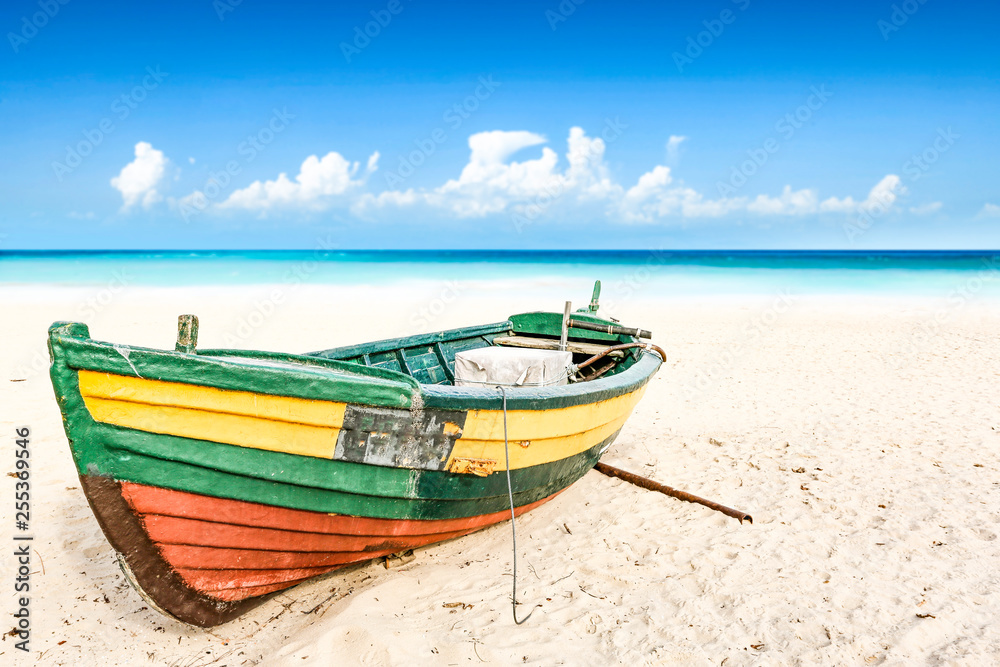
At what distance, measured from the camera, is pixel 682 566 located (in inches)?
150

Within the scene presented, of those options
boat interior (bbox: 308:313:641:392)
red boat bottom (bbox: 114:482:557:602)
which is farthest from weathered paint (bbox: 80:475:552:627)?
boat interior (bbox: 308:313:641:392)

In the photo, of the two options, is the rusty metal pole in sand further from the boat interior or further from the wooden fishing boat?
the wooden fishing boat

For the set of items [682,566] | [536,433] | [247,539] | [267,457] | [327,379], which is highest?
[327,379]

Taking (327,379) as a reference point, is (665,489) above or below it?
below

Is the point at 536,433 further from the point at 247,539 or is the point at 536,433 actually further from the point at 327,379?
the point at 247,539

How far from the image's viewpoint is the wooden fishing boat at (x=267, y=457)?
247 cm

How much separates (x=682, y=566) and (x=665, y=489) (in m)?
1.16

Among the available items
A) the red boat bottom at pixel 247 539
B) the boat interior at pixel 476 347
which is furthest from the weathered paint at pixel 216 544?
the boat interior at pixel 476 347

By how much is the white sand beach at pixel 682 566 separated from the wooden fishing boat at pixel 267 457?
1.27 feet

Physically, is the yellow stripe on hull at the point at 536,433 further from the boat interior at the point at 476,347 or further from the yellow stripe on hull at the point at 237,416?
the boat interior at the point at 476,347

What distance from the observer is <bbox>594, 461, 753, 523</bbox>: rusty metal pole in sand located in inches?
177

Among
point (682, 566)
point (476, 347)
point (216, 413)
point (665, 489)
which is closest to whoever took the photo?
point (216, 413)

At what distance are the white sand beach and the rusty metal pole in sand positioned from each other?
0.08 m

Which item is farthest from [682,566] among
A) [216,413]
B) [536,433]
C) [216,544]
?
[216,413]
